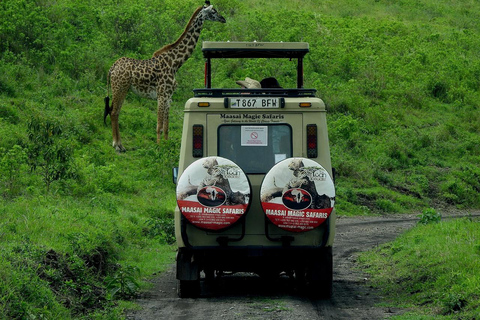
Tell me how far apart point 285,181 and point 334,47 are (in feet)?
73.7

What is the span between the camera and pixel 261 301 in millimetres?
8750

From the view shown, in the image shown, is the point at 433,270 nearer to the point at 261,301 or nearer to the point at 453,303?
the point at 453,303

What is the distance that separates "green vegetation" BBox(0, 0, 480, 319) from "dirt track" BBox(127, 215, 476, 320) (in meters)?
0.48

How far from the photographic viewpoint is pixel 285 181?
850cm

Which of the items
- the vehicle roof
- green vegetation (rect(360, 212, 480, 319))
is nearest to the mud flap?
green vegetation (rect(360, 212, 480, 319))

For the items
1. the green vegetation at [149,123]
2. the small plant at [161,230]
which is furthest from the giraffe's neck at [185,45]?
the small plant at [161,230]

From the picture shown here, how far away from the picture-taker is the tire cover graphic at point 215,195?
845 centimetres

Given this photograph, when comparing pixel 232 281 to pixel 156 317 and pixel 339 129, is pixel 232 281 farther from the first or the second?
pixel 339 129

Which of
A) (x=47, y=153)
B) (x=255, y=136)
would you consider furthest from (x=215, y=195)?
(x=47, y=153)

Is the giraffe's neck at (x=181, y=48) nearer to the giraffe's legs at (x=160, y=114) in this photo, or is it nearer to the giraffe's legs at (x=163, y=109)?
the giraffe's legs at (x=163, y=109)

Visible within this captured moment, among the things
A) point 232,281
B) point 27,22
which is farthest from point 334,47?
point 232,281

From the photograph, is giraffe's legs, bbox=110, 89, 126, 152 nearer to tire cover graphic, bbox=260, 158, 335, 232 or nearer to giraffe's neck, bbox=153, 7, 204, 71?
giraffe's neck, bbox=153, 7, 204, 71

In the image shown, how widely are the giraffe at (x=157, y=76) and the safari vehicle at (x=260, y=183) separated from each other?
33.2ft

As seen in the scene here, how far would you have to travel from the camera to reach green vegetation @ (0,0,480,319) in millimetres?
9625
